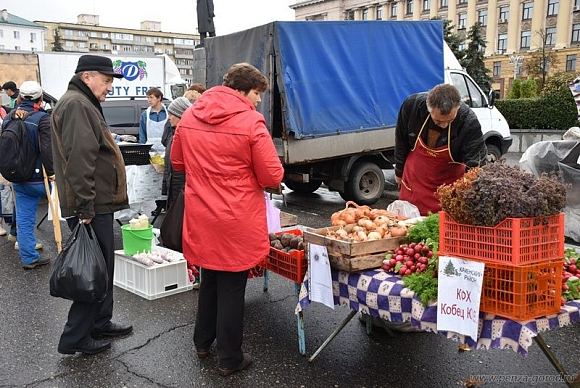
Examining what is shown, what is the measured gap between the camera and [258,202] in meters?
3.48

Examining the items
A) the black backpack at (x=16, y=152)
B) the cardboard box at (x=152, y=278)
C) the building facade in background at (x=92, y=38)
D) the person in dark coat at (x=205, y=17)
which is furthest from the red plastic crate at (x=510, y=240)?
the building facade in background at (x=92, y=38)

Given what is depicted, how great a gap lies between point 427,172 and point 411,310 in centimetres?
193

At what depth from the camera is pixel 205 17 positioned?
14820 millimetres

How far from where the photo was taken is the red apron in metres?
4.60

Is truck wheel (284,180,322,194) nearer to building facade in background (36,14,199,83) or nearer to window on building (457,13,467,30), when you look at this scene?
window on building (457,13,467,30)

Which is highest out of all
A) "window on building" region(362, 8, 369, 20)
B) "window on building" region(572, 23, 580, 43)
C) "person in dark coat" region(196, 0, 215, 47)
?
"window on building" region(362, 8, 369, 20)

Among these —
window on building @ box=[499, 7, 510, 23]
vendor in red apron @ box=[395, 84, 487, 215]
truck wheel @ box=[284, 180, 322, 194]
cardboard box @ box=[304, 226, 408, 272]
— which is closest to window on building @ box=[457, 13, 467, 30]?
window on building @ box=[499, 7, 510, 23]

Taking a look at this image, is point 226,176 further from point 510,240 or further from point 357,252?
point 510,240

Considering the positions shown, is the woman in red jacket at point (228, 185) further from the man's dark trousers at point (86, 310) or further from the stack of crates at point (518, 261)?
the stack of crates at point (518, 261)

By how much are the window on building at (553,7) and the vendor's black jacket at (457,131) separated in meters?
65.7

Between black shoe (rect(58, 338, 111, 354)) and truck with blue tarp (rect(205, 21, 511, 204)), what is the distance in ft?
16.6

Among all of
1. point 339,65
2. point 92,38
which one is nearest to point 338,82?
point 339,65

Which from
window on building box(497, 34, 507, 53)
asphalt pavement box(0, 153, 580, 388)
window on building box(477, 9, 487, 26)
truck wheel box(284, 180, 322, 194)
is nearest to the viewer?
asphalt pavement box(0, 153, 580, 388)

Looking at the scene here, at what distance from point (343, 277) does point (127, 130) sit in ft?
35.8
